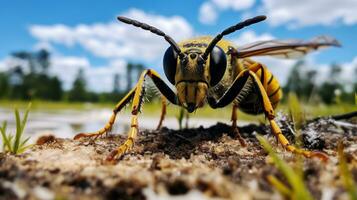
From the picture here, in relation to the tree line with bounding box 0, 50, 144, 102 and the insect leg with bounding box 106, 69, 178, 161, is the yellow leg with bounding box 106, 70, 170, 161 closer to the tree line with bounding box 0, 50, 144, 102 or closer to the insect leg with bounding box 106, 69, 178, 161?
the insect leg with bounding box 106, 69, 178, 161

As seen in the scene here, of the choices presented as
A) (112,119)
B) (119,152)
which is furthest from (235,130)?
(119,152)

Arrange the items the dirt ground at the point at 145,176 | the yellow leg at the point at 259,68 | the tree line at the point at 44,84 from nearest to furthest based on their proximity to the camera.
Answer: the dirt ground at the point at 145,176 → the yellow leg at the point at 259,68 → the tree line at the point at 44,84

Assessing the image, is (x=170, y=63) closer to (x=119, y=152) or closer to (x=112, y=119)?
(x=112, y=119)

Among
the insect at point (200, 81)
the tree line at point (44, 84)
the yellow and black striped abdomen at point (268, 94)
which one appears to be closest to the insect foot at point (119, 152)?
the insect at point (200, 81)

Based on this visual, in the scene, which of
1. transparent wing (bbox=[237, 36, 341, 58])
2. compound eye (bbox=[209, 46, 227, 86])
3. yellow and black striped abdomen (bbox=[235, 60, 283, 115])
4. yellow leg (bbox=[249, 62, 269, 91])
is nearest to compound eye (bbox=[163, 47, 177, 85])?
compound eye (bbox=[209, 46, 227, 86])

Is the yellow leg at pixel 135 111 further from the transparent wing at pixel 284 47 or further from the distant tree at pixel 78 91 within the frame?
the distant tree at pixel 78 91

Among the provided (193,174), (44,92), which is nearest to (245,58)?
(193,174)
